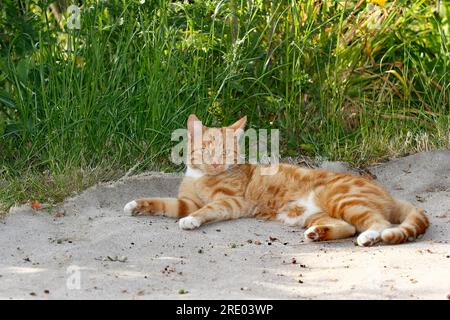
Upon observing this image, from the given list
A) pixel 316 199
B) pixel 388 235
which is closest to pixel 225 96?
pixel 316 199

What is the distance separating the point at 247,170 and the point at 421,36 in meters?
2.54

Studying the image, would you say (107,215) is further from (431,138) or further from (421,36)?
(421,36)

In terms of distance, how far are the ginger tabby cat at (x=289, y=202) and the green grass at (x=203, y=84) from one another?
24.5 inches

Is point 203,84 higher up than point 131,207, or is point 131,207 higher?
point 203,84

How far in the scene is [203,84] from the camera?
6219 mm

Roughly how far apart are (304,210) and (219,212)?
52cm

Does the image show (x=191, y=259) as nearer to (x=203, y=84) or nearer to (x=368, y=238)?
(x=368, y=238)

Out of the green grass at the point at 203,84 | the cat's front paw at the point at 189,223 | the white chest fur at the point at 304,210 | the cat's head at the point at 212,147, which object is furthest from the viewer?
the green grass at the point at 203,84

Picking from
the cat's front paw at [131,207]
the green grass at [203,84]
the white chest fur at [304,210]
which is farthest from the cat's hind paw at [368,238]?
the green grass at [203,84]

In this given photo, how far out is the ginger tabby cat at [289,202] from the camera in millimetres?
4820

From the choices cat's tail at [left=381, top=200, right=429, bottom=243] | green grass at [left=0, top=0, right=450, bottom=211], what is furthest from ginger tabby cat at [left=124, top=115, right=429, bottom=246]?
green grass at [left=0, top=0, right=450, bottom=211]

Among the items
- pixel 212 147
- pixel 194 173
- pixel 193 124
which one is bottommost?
pixel 194 173

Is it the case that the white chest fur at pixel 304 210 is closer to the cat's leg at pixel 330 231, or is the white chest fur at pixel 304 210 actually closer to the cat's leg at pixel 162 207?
the cat's leg at pixel 330 231

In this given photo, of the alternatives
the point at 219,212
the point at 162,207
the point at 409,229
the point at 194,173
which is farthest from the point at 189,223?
the point at 409,229
